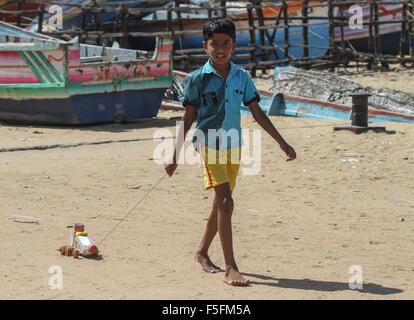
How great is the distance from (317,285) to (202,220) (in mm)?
1675

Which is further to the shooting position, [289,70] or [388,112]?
[289,70]

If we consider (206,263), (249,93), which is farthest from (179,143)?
(206,263)

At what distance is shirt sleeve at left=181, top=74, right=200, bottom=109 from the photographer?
4.33 meters

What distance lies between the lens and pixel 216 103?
4336mm

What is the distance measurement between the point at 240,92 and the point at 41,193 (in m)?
2.75

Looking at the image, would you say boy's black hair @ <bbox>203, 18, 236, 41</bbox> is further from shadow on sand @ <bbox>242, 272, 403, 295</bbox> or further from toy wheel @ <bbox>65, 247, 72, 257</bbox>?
toy wheel @ <bbox>65, 247, 72, 257</bbox>

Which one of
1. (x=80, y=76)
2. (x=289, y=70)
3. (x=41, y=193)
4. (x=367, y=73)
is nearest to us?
(x=41, y=193)

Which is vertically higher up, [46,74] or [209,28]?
[209,28]

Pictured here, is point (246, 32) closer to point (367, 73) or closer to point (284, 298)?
point (367, 73)

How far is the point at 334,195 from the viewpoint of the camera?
6680 mm

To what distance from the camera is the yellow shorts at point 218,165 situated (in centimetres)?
432

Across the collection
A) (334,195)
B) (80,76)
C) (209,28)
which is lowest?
(334,195)
